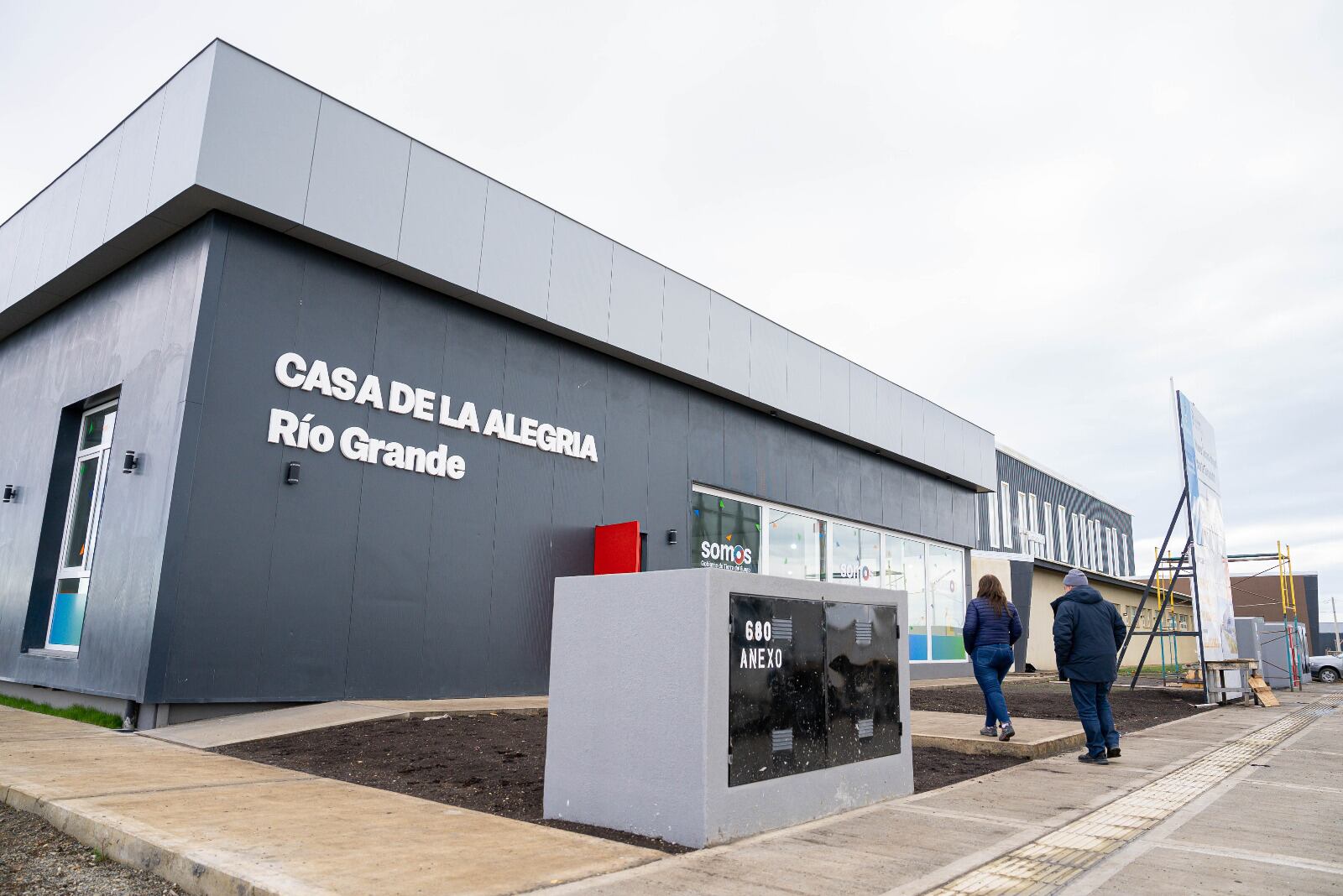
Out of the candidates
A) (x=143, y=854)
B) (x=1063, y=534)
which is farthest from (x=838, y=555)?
(x=1063, y=534)

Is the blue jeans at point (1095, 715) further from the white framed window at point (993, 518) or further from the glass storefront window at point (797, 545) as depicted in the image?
the white framed window at point (993, 518)

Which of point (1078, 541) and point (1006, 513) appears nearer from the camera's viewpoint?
point (1006, 513)

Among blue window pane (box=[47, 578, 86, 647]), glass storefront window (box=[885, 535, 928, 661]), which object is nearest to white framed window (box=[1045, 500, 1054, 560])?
glass storefront window (box=[885, 535, 928, 661])

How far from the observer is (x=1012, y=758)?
749cm

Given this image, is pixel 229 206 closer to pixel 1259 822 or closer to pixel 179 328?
pixel 179 328

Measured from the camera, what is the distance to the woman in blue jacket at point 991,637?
7.95 m

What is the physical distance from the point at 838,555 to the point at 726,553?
4037mm

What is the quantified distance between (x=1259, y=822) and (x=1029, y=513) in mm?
34616

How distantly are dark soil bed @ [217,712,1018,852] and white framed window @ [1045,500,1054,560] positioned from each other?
113 feet

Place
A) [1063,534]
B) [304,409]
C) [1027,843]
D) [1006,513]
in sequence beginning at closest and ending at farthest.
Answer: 1. [1027,843]
2. [304,409]
3. [1006,513]
4. [1063,534]

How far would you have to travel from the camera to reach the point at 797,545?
17.2 meters

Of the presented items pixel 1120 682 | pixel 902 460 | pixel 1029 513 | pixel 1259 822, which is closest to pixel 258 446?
pixel 1259 822

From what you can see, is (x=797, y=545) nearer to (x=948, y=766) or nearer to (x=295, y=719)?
(x=948, y=766)

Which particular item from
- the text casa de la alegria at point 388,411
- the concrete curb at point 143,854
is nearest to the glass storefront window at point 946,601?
the text casa de la alegria at point 388,411
